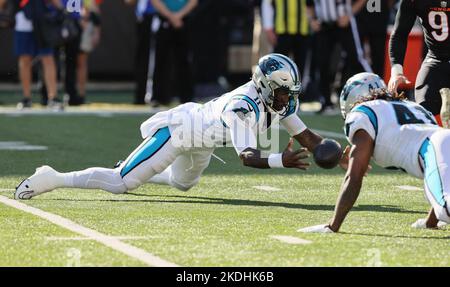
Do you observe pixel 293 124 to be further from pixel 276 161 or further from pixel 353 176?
pixel 353 176

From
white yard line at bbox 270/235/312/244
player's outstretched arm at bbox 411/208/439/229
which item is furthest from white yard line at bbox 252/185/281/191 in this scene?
white yard line at bbox 270/235/312/244

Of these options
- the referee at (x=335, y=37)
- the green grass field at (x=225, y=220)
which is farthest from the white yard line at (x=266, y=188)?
the referee at (x=335, y=37)

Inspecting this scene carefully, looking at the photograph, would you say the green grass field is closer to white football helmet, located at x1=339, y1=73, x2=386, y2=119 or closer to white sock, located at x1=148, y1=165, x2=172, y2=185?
white sock, located at x1=148, y1=165, x2=172, y2=185

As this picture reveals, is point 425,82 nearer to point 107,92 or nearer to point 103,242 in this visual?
point 103,242

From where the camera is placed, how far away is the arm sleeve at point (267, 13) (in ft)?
52.6

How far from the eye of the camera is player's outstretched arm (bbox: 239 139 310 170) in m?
7.17

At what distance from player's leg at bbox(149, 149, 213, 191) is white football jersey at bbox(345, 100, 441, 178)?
1.65 m

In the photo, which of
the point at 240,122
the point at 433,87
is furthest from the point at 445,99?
the point at 240,122

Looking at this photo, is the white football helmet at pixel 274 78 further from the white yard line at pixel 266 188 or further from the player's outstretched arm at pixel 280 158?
the white yard line at pixel 266 188

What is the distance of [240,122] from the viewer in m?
7.88

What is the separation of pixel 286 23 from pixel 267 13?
0.30 metres

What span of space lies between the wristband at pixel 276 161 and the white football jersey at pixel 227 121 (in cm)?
35

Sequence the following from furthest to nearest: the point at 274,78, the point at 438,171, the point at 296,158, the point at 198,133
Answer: the point at 198,133, the point at 274,78, the point at 296,158, the point at 438,171

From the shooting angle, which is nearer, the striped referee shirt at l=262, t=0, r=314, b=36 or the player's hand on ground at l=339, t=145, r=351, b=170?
the player's hand on ground at l=339, t=145, r=351, b=170
